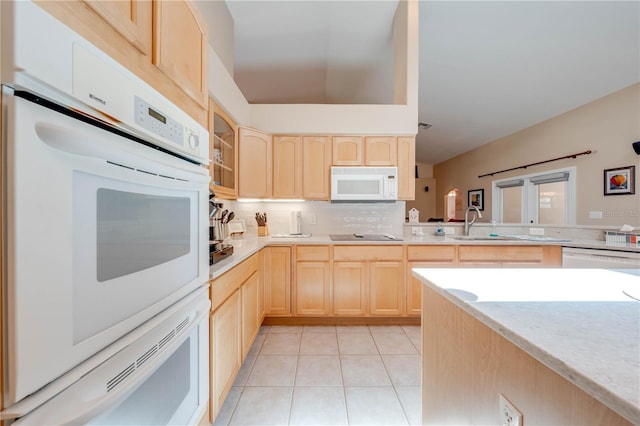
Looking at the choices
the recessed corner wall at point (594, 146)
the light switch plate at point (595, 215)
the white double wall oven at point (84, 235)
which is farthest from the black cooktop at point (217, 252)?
the light switch plate at point (595, 215)

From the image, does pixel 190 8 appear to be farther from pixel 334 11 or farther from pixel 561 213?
pixel 561 213

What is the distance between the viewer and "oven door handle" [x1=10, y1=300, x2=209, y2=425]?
413 millimetres

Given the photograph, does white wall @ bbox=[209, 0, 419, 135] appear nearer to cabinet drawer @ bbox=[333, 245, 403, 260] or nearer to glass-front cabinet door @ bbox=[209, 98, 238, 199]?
glass-front cabinet door @ bbox=[209, 98, 238, 199]

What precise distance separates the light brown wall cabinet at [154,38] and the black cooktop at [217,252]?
68cm

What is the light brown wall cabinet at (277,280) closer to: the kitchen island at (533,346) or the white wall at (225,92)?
the white wall at (225,92)

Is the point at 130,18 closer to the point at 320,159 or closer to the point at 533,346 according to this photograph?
the point at 533,346

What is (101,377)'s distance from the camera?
1.68ft

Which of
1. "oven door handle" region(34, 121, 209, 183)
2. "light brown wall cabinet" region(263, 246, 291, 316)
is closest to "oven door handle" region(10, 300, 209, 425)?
"oven door handle" region(34, 121, 209, 183)

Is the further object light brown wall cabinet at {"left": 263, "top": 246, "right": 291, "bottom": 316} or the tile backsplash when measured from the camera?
the tile backsplash

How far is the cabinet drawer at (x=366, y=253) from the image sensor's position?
244 cm

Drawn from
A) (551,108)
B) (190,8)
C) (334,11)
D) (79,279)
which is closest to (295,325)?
(79,279)

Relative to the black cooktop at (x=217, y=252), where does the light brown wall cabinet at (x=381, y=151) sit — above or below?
above

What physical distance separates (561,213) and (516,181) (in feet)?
3.42

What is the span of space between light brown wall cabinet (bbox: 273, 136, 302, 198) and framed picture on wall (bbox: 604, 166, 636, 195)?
388cm
